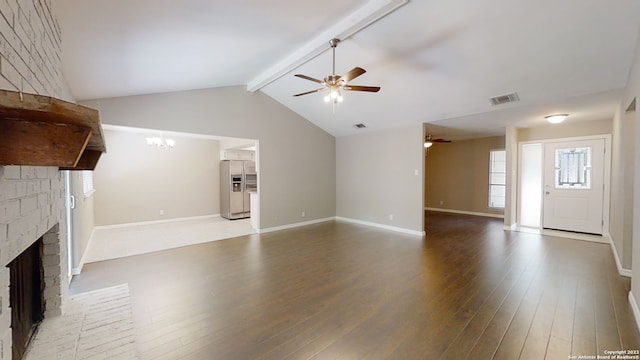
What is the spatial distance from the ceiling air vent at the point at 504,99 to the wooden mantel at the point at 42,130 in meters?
5.04

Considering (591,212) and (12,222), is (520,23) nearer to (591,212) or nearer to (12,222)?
(12,222)

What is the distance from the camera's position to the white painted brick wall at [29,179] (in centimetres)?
124

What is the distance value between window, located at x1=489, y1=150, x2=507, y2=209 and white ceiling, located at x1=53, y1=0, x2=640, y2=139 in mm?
2836

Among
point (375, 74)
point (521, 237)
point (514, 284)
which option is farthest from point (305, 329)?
point (521, 237)

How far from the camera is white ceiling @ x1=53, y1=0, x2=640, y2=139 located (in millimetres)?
2369

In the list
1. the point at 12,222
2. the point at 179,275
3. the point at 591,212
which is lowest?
the point at 179,275

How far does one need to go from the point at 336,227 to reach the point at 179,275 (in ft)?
12.5

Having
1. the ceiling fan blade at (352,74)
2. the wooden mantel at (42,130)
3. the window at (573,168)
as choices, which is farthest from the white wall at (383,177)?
the wooden mantel at (42,130)

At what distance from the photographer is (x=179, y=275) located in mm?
3510

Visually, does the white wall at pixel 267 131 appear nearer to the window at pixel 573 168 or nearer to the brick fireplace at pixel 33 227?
the brick fireplace at pixel 33 227

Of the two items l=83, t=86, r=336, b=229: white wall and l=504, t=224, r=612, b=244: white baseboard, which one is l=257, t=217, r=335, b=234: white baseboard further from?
l=504, t=224, r=612, b=244: white baseboard

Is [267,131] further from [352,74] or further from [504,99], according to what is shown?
[504,99]

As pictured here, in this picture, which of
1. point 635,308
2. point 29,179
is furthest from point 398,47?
point 29,179

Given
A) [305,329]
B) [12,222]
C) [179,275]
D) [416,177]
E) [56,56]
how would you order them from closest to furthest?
[12,222] → [56,56] → [305,329] → [179,275] → [416,177]
